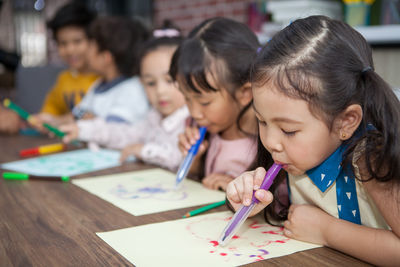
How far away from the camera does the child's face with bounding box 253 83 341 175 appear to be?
2.10ft

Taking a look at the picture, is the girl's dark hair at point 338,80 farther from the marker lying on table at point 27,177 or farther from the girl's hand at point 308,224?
the marker lying on table at point 27,177

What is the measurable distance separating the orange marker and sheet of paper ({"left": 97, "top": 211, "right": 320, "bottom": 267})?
87 centimetres

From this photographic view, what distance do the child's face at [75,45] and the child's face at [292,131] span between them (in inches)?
71.4

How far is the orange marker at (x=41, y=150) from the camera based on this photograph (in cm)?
146

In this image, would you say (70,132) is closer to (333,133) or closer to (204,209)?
(204,209)

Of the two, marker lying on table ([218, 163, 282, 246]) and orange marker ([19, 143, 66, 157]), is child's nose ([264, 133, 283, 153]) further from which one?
orange marker ([19, 143, 66, 157])

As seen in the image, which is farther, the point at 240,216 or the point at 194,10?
the point at 194,10

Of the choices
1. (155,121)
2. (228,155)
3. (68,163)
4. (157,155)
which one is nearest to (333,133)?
(228,155)

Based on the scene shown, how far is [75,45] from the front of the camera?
233 centimetres

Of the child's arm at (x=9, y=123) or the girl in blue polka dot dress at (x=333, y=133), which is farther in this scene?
the child's arm at (x=9, y=123)

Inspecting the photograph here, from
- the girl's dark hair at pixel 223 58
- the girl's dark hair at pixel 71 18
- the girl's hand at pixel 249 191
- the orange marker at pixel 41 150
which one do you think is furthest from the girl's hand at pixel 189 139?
the girl's dark hair at pixel 71 18

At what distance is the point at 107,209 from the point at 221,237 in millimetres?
270

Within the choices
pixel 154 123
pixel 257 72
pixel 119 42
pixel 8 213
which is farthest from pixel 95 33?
pixel 257 72

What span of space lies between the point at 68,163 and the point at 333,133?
34.8 inches
